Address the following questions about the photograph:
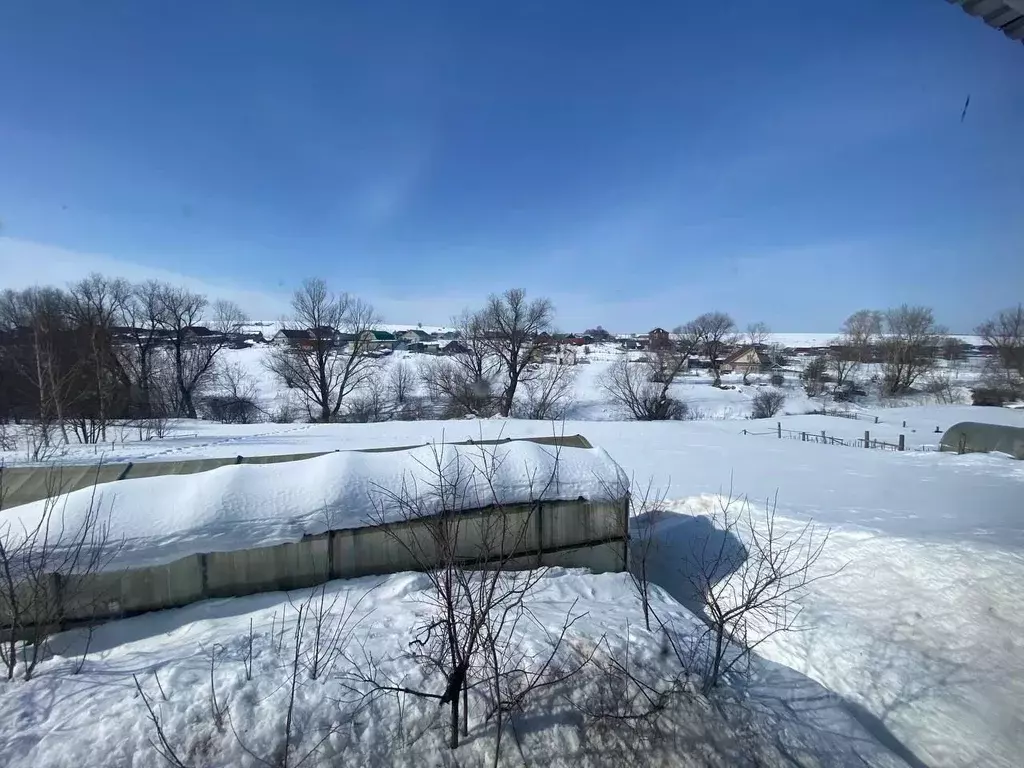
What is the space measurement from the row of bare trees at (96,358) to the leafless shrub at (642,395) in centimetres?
2660

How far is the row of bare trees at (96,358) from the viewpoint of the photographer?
1773cm

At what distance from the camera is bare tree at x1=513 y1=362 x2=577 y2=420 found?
98.4 feet

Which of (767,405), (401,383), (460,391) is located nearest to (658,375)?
(767,405)

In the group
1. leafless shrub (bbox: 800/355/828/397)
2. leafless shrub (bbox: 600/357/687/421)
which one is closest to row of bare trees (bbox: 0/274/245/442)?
leafless shrub (bbox: 600/357/687/421)

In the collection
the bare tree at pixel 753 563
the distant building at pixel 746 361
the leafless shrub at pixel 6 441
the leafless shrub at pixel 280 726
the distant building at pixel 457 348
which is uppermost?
the distant building at pixel 457 348

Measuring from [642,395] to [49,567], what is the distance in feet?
97.5

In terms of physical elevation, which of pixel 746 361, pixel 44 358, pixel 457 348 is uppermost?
pixel 457 348

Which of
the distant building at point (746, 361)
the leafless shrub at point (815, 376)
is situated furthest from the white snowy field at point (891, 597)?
the distant building at point (746, 361)

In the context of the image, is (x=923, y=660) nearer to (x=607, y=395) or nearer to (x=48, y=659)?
(x=48, y=659)

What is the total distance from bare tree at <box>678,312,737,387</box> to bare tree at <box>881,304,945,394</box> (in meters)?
11.8

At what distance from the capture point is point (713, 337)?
40.2 meters

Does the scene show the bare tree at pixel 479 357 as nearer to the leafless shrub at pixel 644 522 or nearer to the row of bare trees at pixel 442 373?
the row of bare trees at pixel 442 373

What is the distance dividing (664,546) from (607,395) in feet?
81.7

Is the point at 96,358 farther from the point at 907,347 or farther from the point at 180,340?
the point at 907,347
